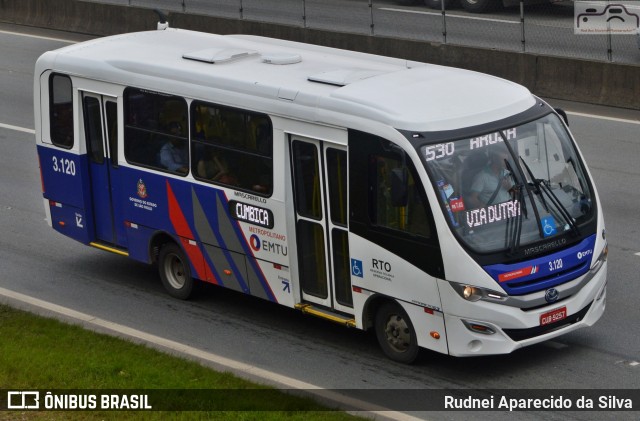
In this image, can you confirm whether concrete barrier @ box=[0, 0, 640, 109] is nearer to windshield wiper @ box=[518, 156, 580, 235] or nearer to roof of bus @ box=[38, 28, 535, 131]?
roof of bus @ box=[38, 28, 535, 131]

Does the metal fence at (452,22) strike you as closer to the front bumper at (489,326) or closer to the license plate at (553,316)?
the license plate at (553,316)

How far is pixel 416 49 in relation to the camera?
80.6ft

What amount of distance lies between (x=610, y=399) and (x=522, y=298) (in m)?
1.14

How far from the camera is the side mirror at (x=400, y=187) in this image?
11.2m

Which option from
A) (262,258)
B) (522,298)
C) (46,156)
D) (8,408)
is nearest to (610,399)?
(522,298)

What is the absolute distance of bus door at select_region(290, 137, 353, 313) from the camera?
1195 centimetres

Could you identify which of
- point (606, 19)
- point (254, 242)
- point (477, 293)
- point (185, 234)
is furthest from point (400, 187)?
point (606, 19)

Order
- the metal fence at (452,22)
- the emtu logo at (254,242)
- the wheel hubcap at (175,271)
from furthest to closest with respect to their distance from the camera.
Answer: the metal fence at (452,22) → the wheel hubcap at (175,271) → the emtu logo at (254,242)

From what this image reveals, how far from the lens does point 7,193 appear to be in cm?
1852

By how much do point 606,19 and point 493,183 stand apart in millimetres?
14002

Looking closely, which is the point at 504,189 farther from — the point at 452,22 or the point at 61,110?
the point at 452,22

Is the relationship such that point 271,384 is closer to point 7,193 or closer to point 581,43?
point 7,193

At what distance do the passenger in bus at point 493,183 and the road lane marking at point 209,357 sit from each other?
2.02 meters

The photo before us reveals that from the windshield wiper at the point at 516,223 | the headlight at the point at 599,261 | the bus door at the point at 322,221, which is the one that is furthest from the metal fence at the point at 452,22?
the windshield wiper at the point at 516,223
